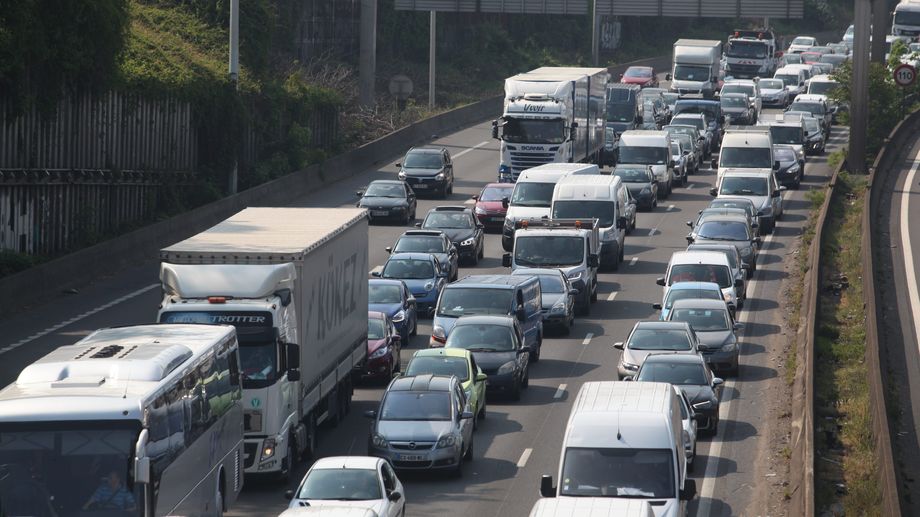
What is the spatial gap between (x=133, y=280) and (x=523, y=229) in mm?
9676

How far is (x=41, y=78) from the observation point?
3981 cm

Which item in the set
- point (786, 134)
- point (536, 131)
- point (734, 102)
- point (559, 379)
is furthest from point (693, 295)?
point (734, 102)

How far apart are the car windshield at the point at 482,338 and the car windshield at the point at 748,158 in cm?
2486

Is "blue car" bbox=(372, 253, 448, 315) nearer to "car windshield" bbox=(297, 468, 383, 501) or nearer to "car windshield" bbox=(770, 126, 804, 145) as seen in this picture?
"car windshield" bbox=(297, 468, 383, 501)

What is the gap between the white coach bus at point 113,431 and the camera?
15.0 m

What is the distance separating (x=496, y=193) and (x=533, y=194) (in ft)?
13.0

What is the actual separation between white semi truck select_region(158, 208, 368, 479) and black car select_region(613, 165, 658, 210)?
27925 millimetres

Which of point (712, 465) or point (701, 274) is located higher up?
point (701, 274)

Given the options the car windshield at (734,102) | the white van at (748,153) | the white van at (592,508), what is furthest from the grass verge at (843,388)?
the car windshield at (734,102)

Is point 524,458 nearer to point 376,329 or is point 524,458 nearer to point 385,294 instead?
point 376,329

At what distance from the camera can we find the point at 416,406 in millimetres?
23516

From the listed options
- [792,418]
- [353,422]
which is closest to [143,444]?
[353,422]

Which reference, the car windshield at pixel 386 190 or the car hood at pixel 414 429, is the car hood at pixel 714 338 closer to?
A: the car hood at pixel 414 429

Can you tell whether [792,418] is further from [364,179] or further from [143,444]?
[364,179]
